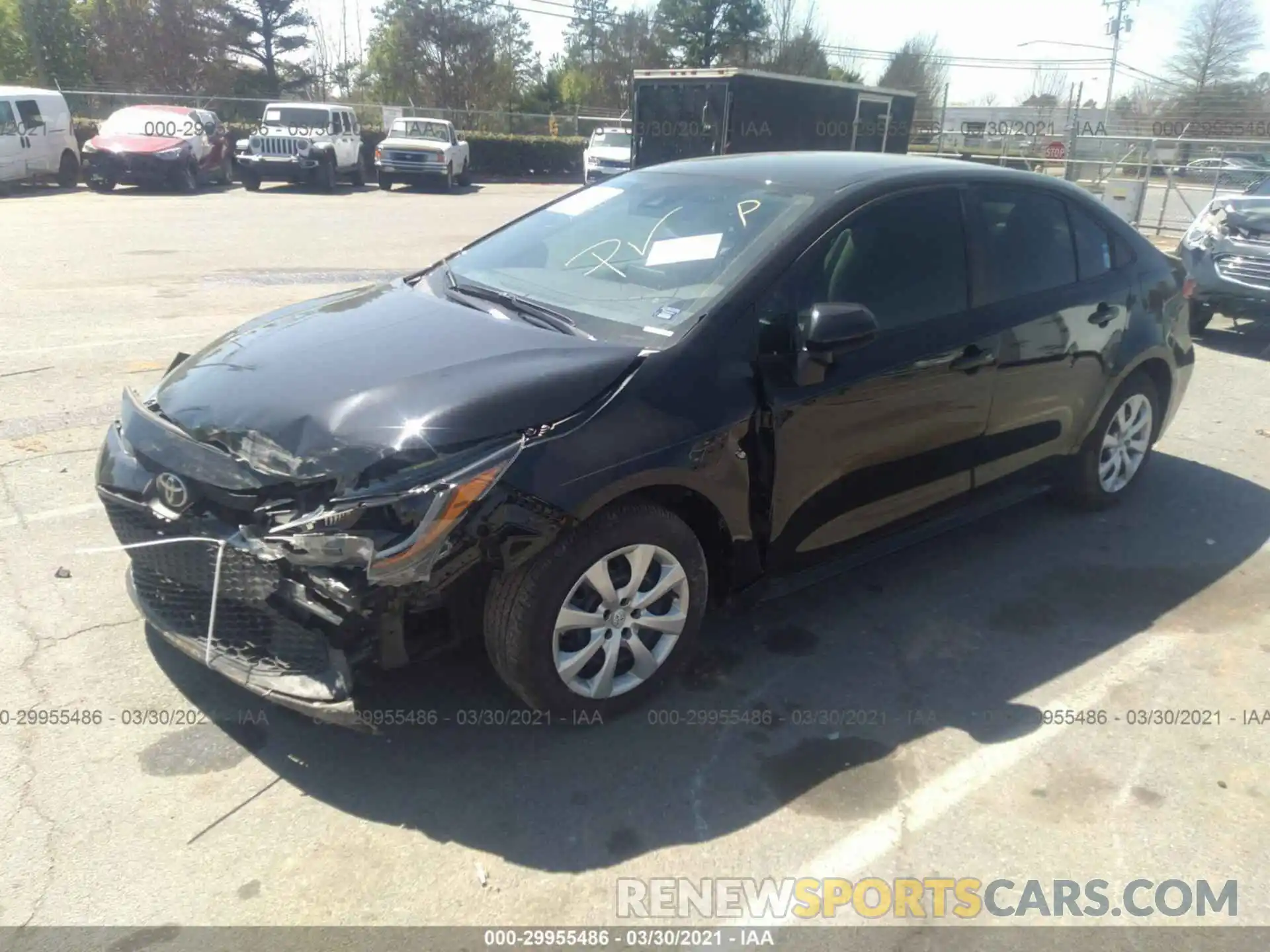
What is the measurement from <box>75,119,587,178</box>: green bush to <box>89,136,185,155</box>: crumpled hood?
10399mm

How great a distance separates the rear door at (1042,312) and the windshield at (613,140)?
968 inches

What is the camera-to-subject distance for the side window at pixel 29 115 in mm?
19406

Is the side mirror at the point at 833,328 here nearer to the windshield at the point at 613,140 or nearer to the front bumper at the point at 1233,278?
the front bumper at the point at 1233,278

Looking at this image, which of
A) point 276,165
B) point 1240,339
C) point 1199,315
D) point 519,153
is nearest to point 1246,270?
point 1199,315

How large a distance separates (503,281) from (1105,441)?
322 centimetres

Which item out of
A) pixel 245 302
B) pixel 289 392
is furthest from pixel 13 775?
pixel 245 302

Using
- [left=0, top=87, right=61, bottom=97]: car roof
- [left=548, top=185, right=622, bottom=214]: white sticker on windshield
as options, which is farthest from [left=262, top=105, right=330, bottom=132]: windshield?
[left=548, top=185, right=622, bottom=214]: white sticker on windshield

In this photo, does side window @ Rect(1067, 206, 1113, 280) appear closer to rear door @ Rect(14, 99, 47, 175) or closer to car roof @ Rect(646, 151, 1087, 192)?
car roof @ Rect(646, 151, 1087, 192)

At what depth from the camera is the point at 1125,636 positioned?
400cm

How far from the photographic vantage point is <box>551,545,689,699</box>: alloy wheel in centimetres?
302

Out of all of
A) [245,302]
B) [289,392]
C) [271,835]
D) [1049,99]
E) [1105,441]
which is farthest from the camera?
[1049,99]

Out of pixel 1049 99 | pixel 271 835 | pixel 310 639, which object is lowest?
pixel 271 835

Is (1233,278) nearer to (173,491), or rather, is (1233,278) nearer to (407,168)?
(173,491)

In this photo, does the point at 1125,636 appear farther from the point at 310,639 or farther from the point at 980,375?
the point at 310,639
